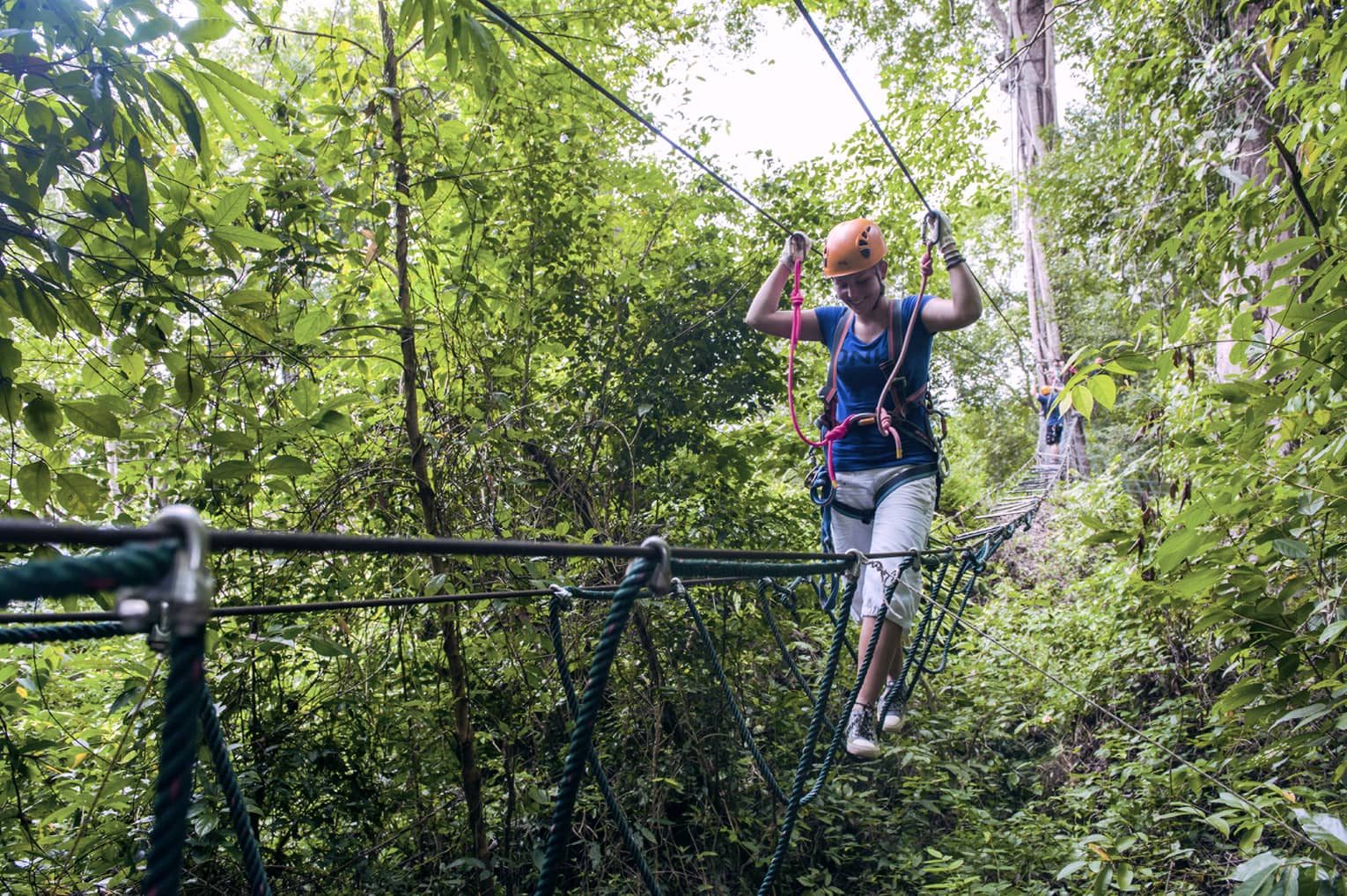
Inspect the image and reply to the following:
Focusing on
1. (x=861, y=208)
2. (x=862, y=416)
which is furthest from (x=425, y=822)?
(x=861, y=208)

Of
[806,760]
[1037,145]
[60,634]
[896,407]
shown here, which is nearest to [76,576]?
[60,634]

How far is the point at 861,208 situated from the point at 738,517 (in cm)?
149

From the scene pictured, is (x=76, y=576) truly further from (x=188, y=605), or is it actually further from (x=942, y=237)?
(x=942, y=237)

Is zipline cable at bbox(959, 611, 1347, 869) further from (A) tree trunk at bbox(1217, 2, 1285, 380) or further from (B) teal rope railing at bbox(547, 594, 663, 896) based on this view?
(A) tree trunk at bbox(1217, 2, 1285, 380)

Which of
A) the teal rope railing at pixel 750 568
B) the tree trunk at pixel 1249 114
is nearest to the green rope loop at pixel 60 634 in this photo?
the teal rope railing at pixel 750 568

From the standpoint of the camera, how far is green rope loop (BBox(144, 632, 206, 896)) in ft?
1.45

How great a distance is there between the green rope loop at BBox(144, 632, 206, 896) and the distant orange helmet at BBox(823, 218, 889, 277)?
2.09m

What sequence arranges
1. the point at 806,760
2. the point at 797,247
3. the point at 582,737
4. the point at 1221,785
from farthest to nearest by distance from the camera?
the point at 797,247
the point at 1221,785
the point at 806,760
the point at 582,737

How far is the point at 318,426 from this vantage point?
5.36 feet

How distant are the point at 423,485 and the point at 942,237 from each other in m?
1.44

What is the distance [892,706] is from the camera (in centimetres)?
233

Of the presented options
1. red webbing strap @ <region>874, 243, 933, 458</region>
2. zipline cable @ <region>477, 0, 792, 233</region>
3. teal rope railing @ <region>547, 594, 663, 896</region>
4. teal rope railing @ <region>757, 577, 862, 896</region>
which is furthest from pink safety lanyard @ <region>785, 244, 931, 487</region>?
teal rope railing @ <region>547, 594, 663, 896</region>

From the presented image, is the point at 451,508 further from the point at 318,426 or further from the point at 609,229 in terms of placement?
the point at 609,229

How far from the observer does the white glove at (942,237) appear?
2301 millimetres
